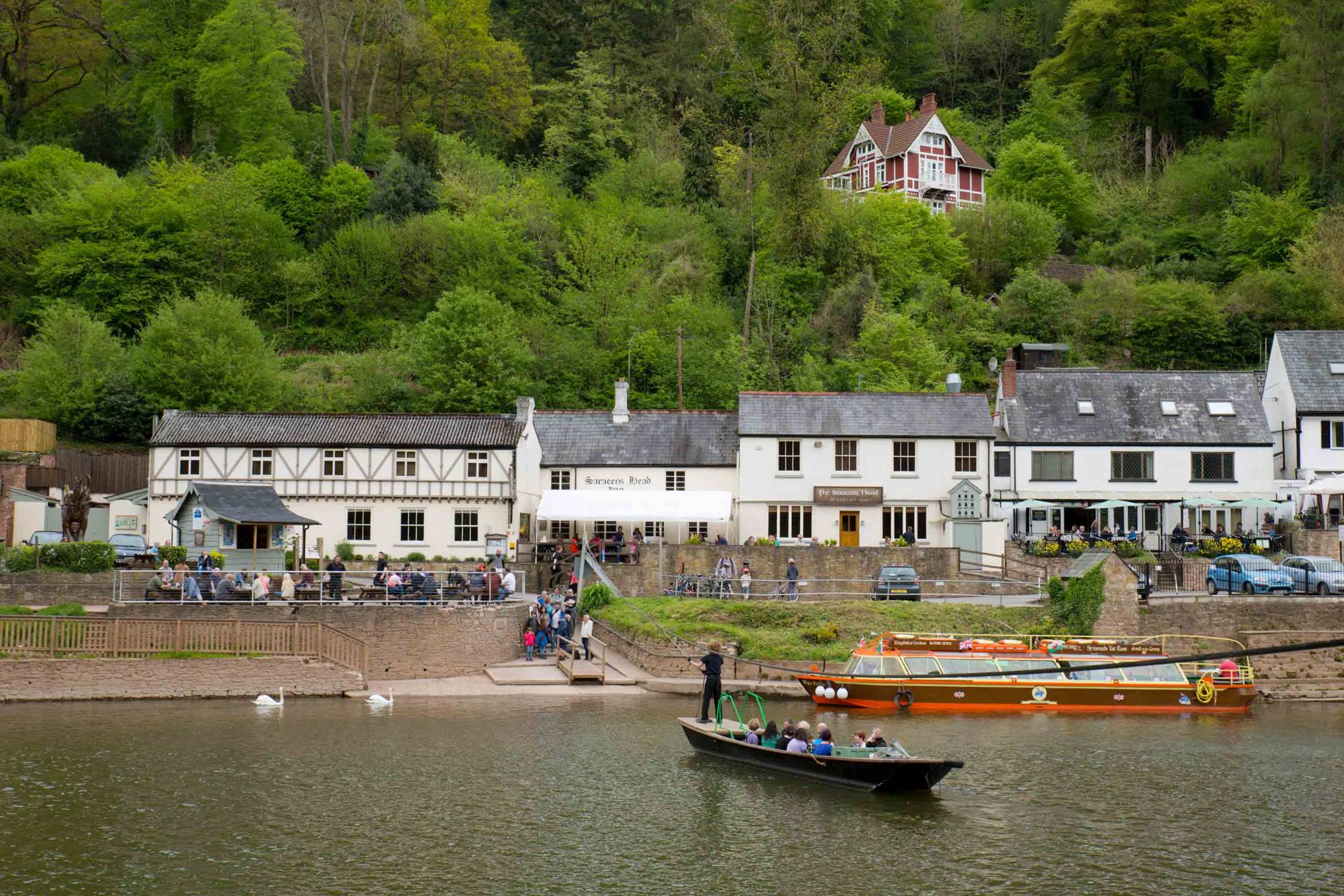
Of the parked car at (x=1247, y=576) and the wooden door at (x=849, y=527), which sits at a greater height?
the wooden door at (x=849, y=527)

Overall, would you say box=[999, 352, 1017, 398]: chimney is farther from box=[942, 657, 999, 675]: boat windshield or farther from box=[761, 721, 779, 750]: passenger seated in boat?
box=[761, 721, 779, 750]: passenger seated in boat

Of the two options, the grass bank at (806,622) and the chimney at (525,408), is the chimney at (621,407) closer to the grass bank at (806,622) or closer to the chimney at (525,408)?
the chimney at (525,408)

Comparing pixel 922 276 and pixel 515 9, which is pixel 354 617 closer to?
pixel 922 276

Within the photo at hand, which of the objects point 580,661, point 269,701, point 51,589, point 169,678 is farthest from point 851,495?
point 51,589

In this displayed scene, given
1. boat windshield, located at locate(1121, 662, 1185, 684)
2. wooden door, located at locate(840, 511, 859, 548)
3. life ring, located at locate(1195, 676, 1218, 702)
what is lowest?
life ring, located at locate(1195, 676, 1218, 702)

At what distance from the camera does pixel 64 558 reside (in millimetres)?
39094

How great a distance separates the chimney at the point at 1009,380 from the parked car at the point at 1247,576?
41.9ft

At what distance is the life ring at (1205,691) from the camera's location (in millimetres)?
34750

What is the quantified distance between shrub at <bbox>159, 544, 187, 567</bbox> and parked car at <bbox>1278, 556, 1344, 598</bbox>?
3374 cm

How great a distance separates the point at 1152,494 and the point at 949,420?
8585 mm

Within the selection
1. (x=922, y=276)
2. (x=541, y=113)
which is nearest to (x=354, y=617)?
(x=922, y=276)

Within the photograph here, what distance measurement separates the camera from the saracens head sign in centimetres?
4950

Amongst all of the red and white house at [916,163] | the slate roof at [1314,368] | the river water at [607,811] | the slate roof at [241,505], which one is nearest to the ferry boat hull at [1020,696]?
the river water at [607,811]

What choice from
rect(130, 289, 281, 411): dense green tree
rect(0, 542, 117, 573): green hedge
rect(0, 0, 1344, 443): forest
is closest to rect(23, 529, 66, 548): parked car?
rect(0, 542, 117, 573): green hedge
